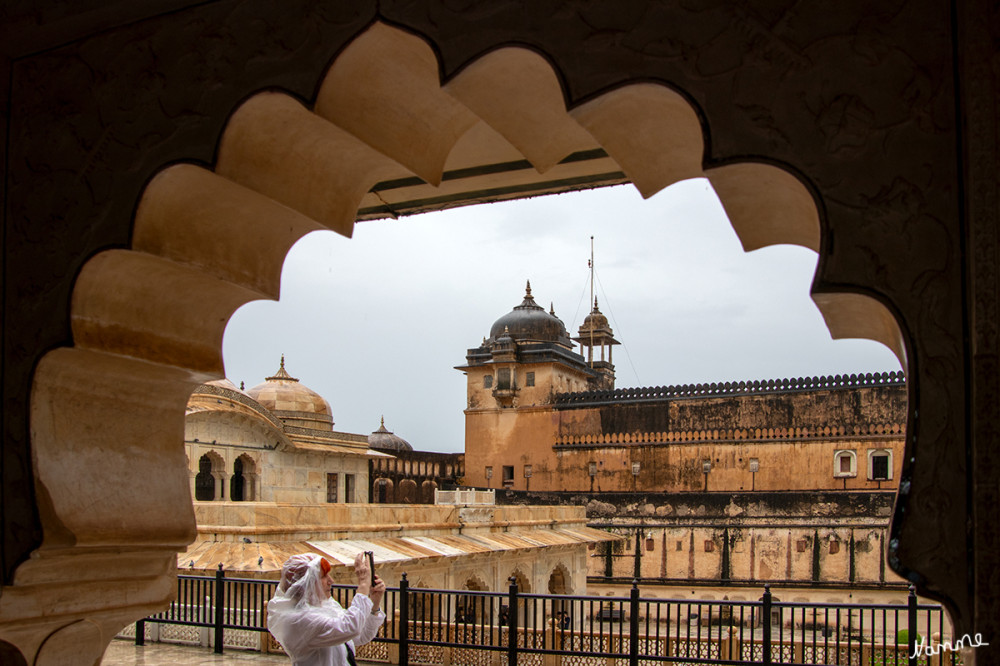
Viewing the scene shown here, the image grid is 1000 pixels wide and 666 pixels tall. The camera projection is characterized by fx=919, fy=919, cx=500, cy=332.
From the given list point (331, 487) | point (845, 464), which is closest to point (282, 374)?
point (331, 487)

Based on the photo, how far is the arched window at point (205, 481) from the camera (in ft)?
63.0

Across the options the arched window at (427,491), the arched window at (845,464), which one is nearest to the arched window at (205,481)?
the arched window at (427,491)

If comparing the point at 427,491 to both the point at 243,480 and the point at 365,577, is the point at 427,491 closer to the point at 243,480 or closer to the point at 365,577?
the point at 243,480

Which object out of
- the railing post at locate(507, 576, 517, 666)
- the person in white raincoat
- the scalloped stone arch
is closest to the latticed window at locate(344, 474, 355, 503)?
the railing post at locate(507, 576, 517, 666)

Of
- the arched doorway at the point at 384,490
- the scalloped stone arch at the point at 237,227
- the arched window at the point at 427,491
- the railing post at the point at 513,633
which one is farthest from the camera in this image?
the arched window at the point at 427,491

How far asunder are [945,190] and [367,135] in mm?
1412

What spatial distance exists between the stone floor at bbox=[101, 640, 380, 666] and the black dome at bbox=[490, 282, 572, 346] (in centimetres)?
2251

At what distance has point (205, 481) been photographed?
1989 cm

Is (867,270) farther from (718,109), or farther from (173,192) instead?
(173,192)

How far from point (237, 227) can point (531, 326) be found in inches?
1083

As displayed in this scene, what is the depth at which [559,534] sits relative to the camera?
19359 millimetres

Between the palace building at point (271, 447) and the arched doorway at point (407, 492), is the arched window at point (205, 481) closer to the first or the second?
the palace building at point (271, 447)

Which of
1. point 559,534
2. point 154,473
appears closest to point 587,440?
point 559,534

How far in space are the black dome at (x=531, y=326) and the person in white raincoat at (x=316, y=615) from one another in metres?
26.9
